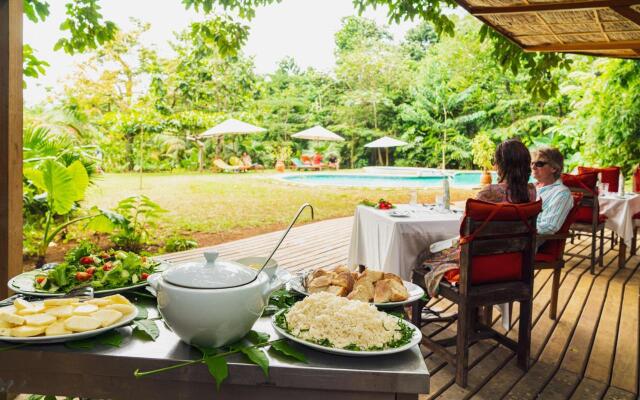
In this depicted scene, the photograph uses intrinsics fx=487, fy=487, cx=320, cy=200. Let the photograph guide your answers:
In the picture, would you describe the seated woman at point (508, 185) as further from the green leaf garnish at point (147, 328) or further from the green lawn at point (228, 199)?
the green lawn at point (228, 199)

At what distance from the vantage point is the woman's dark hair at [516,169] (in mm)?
2586

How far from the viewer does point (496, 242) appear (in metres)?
2.29

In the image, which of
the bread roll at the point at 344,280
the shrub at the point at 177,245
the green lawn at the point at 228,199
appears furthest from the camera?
the green lawn at the point at 228,199

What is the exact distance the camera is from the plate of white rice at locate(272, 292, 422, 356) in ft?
2.86

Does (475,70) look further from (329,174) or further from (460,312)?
(460,312)

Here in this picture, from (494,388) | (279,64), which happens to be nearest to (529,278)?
(494,388)

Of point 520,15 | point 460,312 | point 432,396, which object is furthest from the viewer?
point 520,15

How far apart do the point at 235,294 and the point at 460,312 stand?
5.59 ft

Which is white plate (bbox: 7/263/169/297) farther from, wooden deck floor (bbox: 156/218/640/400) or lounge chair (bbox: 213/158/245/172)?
lounge chair (bbox: 213/158/245/172)

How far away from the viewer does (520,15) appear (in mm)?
3395

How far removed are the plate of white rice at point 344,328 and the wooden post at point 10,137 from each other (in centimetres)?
168

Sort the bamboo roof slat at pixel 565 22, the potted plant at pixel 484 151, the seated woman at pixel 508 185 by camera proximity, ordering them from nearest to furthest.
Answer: the seated woman at pixel 508 185 < the bamboo roof slat at pixel 565 22 < the potted plant at pixel 484 151

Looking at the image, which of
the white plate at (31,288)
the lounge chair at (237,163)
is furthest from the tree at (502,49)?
the lounge chair at (237,163)

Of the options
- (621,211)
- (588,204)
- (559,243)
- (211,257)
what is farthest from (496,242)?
(621,211)
